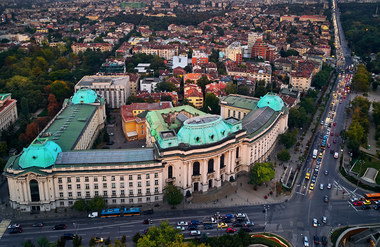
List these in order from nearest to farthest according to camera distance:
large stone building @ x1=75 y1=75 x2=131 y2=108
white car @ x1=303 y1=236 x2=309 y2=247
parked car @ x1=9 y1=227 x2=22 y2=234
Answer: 1. white car @ x1=303 y1=236 x2=309 y2=247
2. parked car @ x1=9 y1=227 x2=22 y2=234
3. large stone building @ x1=75 y1=75 x2=131 y2=108

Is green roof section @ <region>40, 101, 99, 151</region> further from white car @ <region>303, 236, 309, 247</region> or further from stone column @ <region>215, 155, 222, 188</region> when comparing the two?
white car @ <region>303, 236, 309, 247</region>

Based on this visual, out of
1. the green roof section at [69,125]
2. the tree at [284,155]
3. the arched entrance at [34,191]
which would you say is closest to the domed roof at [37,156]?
the arched entrance at [34,191]

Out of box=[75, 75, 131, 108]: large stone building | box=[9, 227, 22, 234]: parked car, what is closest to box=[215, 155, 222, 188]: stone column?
box=[9, 227, 22, 234]: parked car

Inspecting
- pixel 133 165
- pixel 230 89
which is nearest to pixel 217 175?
pixel 133 165

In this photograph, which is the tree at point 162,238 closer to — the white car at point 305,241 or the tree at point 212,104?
the white car at point 305,241

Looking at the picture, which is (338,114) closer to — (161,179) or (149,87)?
(149,87)
